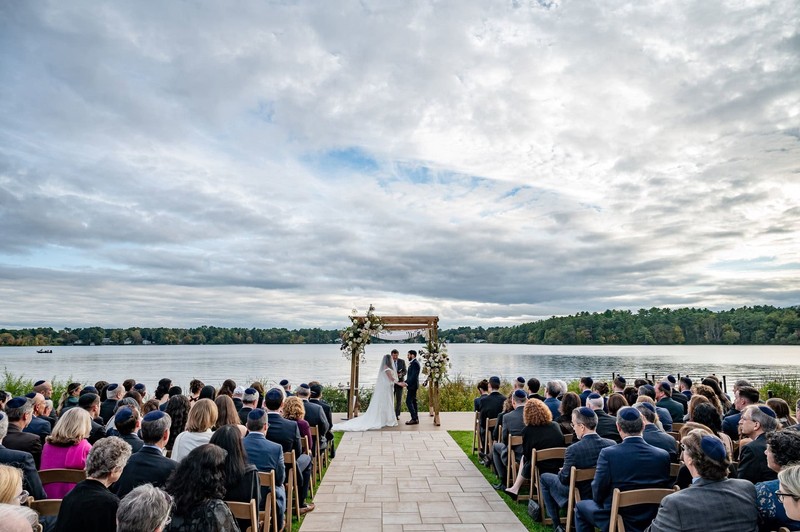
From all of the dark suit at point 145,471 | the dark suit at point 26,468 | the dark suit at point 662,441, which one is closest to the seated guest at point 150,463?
the dark suit at point 145,471

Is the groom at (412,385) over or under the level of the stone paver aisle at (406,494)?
over

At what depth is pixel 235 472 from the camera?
11.9ft

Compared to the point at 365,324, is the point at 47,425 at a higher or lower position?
lower

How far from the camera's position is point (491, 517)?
18.2 ft

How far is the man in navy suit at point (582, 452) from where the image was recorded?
4.59 m

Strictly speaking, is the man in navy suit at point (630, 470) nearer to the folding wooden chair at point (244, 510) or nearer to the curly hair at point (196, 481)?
the folding wooden chair at point (244, 510)

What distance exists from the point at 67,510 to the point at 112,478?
0.83 feet

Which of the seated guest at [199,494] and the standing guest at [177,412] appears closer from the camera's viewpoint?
the seated guest at [199,494]

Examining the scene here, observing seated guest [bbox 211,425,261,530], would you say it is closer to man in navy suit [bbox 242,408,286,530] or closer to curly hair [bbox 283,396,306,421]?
man in navy suit [bbox 242,408,286,530]

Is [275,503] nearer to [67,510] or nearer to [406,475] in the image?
[67,510]

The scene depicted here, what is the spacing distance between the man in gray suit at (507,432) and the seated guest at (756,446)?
267 centimetres

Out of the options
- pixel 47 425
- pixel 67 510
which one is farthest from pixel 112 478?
pixel 47 425

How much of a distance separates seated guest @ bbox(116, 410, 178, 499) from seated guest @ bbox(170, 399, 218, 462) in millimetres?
702

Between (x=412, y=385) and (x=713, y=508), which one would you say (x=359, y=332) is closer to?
(x=412, y=385)
